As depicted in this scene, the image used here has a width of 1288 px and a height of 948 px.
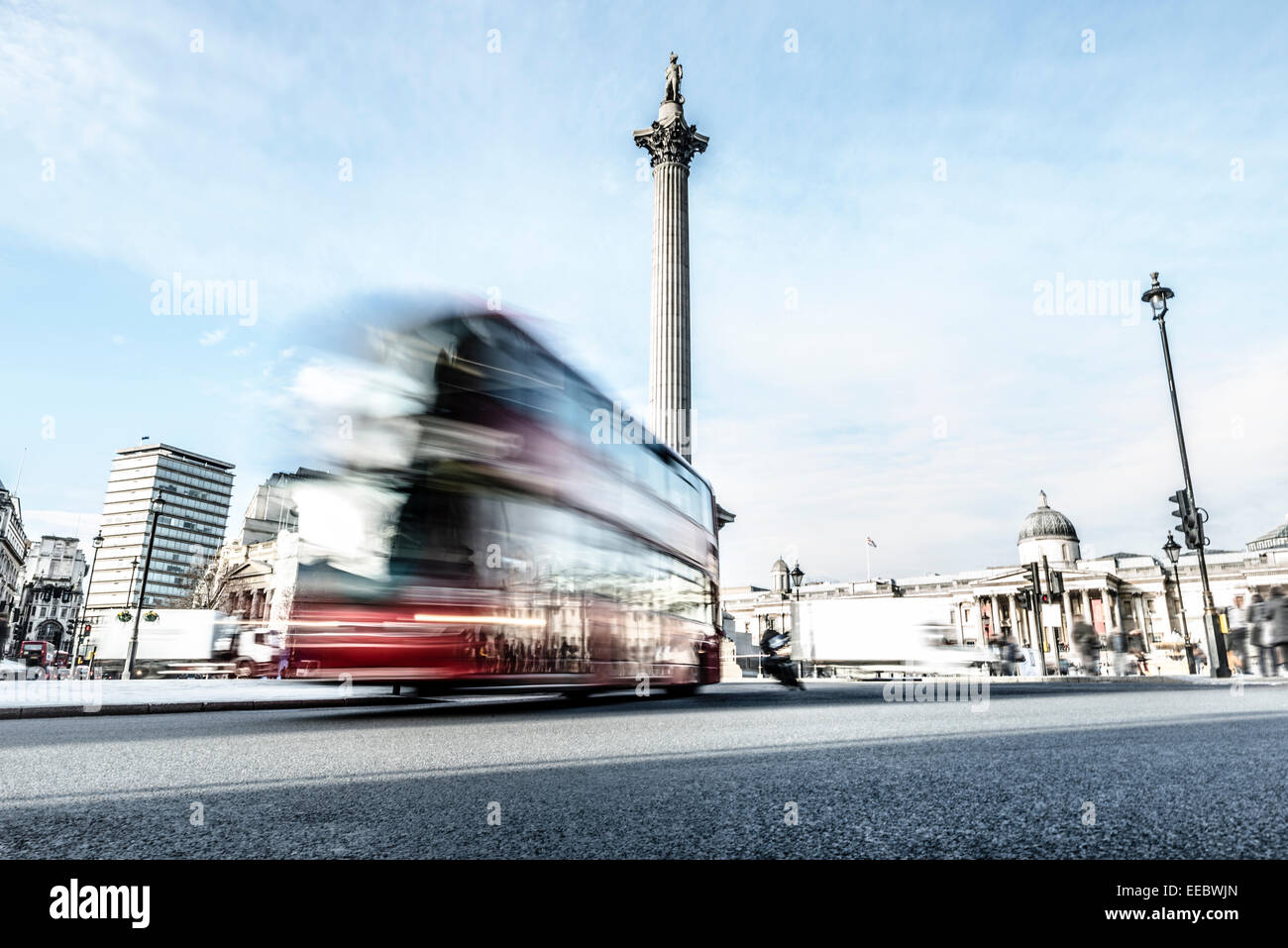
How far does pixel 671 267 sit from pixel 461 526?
2866cm

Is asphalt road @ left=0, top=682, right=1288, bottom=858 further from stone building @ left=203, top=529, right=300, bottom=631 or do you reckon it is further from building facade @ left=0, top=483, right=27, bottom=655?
building facade @ left=0, top=483, right=27, bottom=655

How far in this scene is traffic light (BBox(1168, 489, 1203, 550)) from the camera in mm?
17547

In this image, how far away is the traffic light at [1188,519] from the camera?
1755 cm

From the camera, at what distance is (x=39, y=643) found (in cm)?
5100

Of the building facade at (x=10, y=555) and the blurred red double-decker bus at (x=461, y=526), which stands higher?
the building facade at (x=10, y=555)

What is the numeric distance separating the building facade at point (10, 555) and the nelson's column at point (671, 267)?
57981mm

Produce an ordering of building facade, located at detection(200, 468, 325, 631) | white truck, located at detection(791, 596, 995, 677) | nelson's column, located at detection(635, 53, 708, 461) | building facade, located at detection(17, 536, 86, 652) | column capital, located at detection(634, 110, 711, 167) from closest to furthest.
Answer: building facade, located at detection(200, 468, 325, 631) → white truck, located at detection(791, 596, 995, 677) → nelson's column, located at detection(635, 53, 708, 461) → column capital, located at detection(634, 110, 711, 167) → building facade, located at detection(17, 536, 86, 652)

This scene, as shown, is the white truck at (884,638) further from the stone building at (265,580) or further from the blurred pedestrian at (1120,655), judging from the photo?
the stone building at (265,580)

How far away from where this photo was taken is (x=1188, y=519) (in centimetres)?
1797

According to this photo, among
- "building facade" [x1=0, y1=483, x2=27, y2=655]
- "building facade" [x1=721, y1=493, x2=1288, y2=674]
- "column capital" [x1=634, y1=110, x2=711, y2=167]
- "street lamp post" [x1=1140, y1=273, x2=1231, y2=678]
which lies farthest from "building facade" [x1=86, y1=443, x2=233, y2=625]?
"street lamp post" [x1=1140, y1=273, x2=1231, y2=678]

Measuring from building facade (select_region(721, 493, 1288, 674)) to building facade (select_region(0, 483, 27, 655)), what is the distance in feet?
209

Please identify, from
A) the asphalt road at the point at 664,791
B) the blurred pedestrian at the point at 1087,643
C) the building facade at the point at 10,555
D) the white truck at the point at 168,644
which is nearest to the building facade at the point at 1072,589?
the blurred pedestrian at the point at 1087,643

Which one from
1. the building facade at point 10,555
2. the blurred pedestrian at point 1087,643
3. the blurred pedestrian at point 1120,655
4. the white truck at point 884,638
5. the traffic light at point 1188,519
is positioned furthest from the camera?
the building facade at point 10,555
